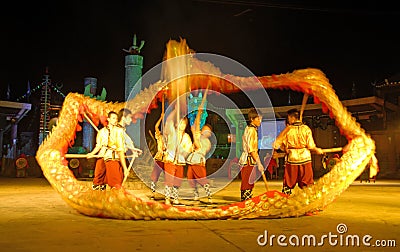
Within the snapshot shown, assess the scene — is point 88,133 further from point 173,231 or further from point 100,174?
point 173,231

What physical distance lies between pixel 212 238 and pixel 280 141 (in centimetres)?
289

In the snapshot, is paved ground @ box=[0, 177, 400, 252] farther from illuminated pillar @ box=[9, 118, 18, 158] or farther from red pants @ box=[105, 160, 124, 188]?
illuminated pillar @ box=[9, 118, 18, 158]

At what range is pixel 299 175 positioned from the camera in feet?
22.7

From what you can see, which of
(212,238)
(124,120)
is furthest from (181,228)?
(124,120)

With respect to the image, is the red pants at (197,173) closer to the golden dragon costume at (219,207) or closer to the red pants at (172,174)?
the red pants at (172,174)

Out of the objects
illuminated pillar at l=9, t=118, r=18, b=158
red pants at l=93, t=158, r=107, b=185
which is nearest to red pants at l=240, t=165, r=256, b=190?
red pants at l=93, t=158, r=107, b=185

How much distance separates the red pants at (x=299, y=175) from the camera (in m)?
6.86

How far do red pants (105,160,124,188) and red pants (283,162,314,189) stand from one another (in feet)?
9.52

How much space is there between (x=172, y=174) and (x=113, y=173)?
1.17m

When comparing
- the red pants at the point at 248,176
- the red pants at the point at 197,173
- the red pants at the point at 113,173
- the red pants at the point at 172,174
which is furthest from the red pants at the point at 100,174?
the red pants at the point at 248,176

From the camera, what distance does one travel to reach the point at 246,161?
7.26 meters

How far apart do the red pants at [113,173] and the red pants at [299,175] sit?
9.52 feet

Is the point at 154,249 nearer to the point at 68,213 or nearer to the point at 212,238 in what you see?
the point at 212,238

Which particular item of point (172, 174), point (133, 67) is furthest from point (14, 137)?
point (172, 174)
